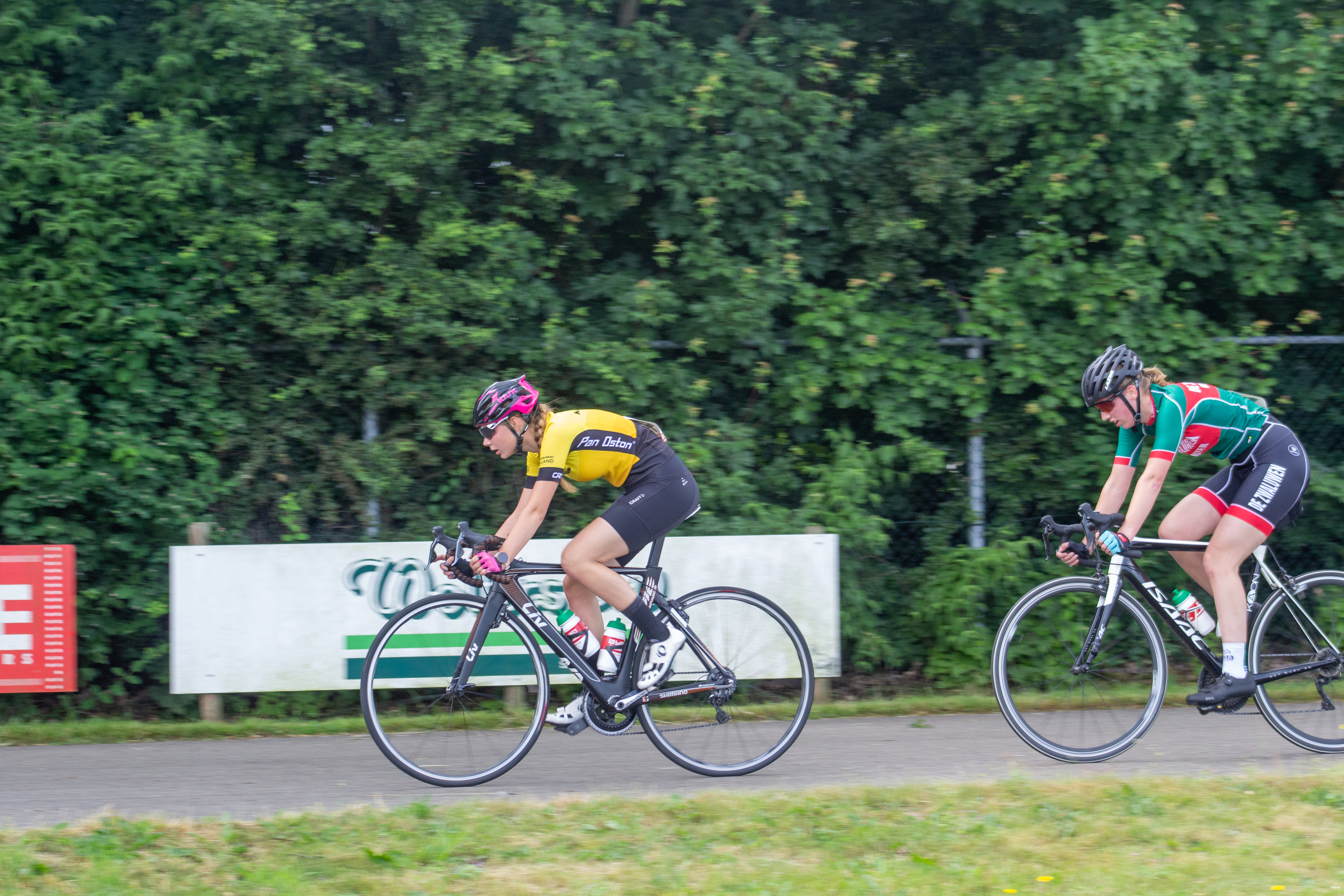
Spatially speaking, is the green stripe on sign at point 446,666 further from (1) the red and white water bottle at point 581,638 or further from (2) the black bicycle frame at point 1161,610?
(2) the black bicycle frame at point 1161,610

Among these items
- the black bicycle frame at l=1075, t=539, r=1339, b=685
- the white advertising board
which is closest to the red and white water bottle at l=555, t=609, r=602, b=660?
the white advertising board

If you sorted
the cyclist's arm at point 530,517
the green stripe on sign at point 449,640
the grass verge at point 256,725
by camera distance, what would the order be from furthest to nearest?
1. the grass verge at point 256,725
2. the green stripe on sign at point 449,640
3. the cyclist's arm at point 530,517

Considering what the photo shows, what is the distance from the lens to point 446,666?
5715mm

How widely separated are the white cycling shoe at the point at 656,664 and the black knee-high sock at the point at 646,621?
0.03 m

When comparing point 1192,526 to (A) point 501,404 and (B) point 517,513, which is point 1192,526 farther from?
(A) point 501,404

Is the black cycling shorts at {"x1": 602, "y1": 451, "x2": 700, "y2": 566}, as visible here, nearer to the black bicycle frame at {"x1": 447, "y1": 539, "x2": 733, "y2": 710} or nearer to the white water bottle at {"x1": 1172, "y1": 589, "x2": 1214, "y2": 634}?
the black bicycle frame at {"x1": 447, "y1": 539, "x2": 733, "y2": 710}

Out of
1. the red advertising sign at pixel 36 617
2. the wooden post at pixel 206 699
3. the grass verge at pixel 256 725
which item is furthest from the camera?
the wooden post at pixel 206 699

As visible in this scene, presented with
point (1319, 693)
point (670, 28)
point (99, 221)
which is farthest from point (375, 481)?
point (1319, 693)

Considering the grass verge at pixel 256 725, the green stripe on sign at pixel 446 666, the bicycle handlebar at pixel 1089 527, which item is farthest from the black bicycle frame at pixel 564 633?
the bicycle handlebar at pixel 1089 527

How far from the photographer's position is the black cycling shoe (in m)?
5.72

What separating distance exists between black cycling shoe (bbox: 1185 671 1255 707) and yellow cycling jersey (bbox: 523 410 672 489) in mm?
→ 2826

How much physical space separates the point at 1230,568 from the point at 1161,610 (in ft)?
1.29

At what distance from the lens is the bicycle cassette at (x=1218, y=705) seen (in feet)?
18.9

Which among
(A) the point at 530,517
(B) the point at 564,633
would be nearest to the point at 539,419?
(A) the point at 530,517
